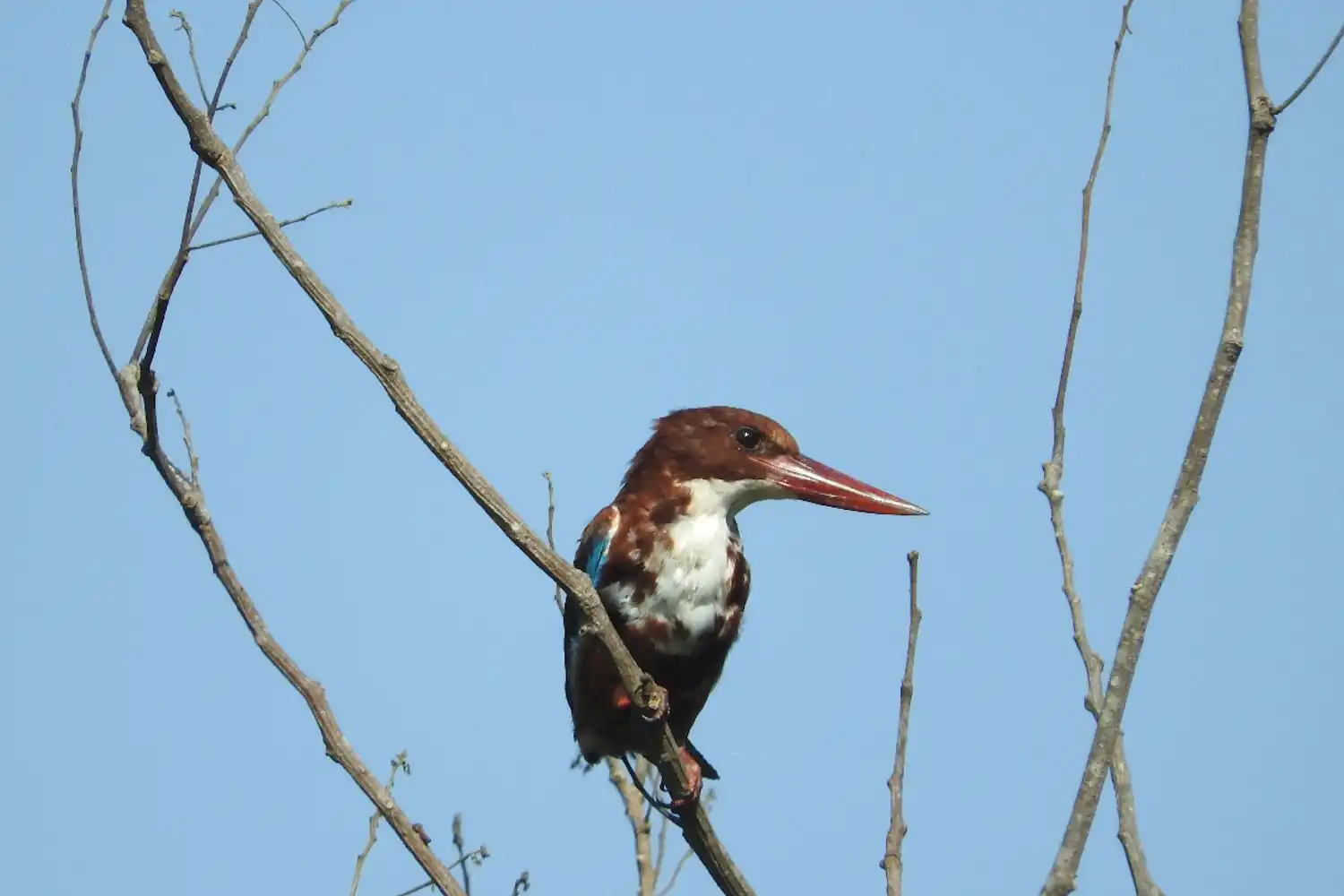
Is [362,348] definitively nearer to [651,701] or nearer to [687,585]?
[651,701]

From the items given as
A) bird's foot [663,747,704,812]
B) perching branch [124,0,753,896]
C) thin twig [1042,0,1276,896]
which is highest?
perching branch [124,0,753,896]

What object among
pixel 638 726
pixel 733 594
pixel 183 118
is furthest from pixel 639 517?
pixel 183 118

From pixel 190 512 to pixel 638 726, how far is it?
5.02ft

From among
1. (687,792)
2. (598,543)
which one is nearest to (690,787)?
(687,792)

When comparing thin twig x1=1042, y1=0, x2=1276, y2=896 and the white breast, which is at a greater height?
the white breast

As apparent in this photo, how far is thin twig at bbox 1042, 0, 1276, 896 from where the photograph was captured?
A: 349 centimetres

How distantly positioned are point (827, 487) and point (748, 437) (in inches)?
14.8

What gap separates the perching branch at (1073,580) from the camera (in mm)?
3930

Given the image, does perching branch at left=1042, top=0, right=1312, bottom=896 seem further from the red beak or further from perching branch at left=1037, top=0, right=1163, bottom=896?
the red beak

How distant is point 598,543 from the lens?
586 cm

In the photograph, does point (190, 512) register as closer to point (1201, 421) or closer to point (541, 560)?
point (541, 560)

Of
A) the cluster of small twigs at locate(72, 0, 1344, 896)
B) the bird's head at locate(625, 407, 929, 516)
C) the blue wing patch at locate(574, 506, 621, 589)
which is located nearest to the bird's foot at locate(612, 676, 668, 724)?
the cluster of small twigs at locate(72, 0, 1344, 896)

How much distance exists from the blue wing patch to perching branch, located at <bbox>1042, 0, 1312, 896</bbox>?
2.51m

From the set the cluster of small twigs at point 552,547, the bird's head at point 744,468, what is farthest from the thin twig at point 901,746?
the bird's head at point 744,468
